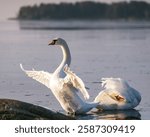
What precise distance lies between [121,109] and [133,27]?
19622 millimetres

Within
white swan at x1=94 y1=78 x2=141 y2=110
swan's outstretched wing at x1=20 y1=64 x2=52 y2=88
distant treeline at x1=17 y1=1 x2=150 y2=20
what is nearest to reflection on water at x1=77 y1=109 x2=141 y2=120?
white swan at x1=94 y1=78 x2=141 y2=110

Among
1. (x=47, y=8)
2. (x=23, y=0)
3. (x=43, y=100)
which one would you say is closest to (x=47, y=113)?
(x=43, y=100)

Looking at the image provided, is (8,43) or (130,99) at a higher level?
(130,99)

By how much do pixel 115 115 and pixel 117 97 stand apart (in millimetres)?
587

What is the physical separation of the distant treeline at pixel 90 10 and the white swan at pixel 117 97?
351cm

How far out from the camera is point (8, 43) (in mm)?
16859

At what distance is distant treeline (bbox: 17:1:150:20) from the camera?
12.0m

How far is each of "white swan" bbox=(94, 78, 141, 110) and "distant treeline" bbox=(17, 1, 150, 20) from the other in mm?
3506

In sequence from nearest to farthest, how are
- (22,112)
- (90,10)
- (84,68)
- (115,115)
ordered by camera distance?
(22,112), (115,115), (84,68), (90,10)

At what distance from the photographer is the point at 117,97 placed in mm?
8281

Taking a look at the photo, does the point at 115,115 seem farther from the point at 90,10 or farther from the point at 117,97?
the point at 90,10

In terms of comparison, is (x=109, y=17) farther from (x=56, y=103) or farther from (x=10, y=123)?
(x=10, y=123)

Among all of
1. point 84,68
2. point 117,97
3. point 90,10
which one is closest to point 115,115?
point 117,97

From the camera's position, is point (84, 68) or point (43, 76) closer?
point (43, 76)
